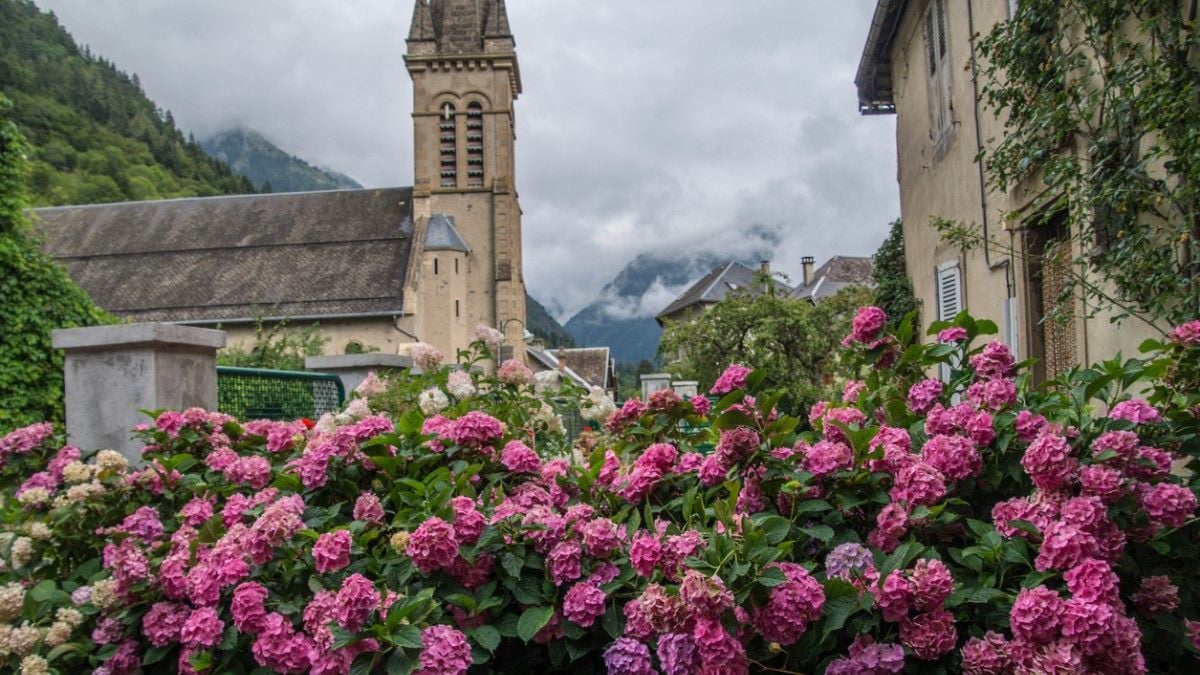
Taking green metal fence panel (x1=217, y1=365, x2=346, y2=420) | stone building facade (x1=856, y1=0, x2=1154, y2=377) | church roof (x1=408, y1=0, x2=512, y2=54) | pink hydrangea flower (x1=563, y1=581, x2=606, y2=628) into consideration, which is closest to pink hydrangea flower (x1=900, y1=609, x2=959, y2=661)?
pink hydrangea flower (x1=563, y1=581, x2=606, y2=628)

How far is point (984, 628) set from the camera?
7.12 feet

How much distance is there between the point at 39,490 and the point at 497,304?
35744 millimetres

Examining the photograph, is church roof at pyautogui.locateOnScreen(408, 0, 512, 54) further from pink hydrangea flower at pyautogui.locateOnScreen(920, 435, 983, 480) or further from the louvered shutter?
pink hydrangea flower at pyautogui.locateOnScreen(920, 435, 983, 480)

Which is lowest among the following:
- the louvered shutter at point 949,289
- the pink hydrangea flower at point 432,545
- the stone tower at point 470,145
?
the pink hydrangea flower at point 432,545

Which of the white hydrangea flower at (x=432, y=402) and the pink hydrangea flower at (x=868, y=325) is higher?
the pink hydrangea flower at (x=868, y=325)

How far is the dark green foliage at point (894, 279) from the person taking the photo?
11.9 m

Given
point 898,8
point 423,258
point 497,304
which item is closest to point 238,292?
point 423,258

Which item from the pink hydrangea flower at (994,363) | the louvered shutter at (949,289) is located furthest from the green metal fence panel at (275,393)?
the louvered shutter at (949,289)

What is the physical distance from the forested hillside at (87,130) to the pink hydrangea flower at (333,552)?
210 ft

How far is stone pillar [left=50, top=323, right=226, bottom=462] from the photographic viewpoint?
198 inches

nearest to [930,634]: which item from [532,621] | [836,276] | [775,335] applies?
[532,621]

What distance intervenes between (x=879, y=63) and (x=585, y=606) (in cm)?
1218

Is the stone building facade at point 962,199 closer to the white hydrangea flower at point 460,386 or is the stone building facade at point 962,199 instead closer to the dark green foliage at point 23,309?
the white hydrangea flower at point 460,386

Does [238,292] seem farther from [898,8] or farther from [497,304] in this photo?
[898,8]
